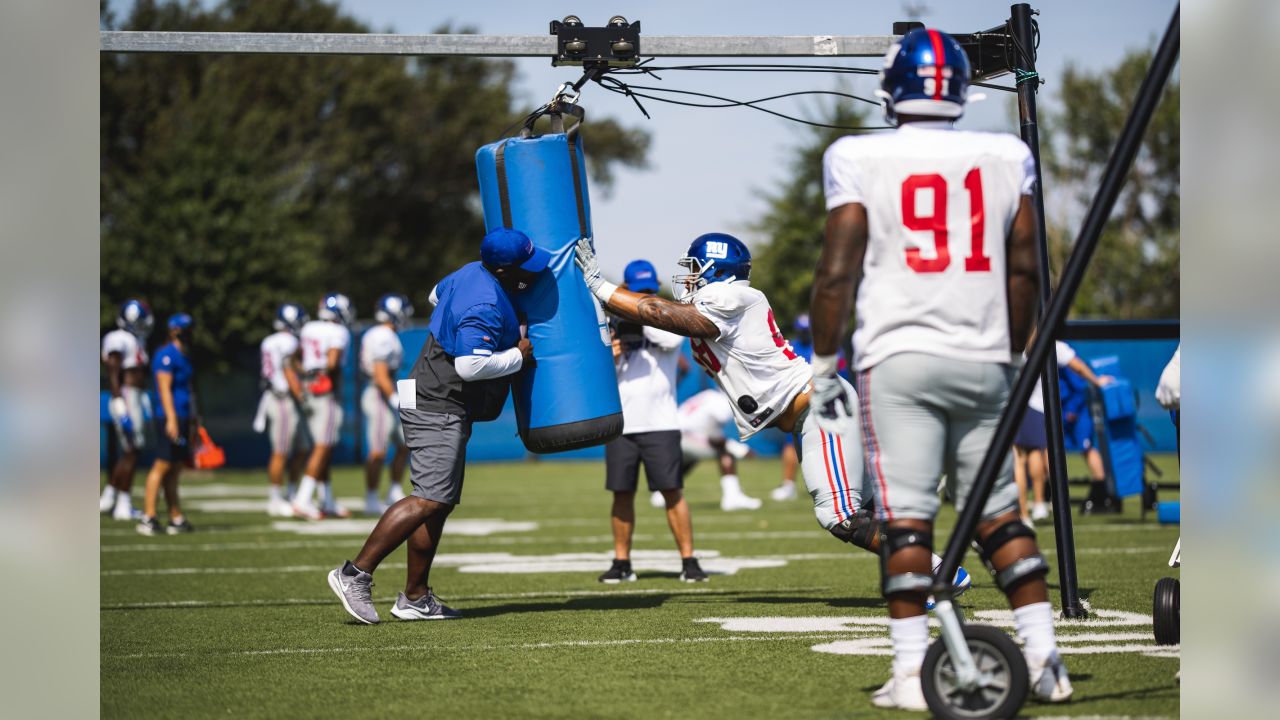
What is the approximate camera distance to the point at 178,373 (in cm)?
1410

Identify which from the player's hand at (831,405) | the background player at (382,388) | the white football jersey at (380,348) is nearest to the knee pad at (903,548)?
the player's hand at (831,405)

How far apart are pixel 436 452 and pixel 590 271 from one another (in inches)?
49.7

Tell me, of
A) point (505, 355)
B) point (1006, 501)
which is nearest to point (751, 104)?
point (505, 355)

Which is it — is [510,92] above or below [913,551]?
above

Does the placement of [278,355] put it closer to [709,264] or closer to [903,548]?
[709,264]

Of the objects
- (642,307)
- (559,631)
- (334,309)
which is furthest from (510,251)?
(334,309)

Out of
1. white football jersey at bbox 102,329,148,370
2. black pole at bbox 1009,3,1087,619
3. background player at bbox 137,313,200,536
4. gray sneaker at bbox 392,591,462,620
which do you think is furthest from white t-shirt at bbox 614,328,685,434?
white football jersey at bbox 102,329,148,370

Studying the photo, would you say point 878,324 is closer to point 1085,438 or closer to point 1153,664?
point 1153,664

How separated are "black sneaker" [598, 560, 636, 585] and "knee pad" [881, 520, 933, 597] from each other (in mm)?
4699

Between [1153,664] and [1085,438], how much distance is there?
30.6ft

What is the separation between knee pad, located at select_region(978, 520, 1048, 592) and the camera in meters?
4.78

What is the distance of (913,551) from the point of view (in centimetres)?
471

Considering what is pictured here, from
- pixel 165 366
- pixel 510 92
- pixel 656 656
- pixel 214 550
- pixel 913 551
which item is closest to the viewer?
pixel 913 551

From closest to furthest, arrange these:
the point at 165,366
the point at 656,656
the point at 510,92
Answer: the point at 656,656, the point at 165,366, the point at 510,92
